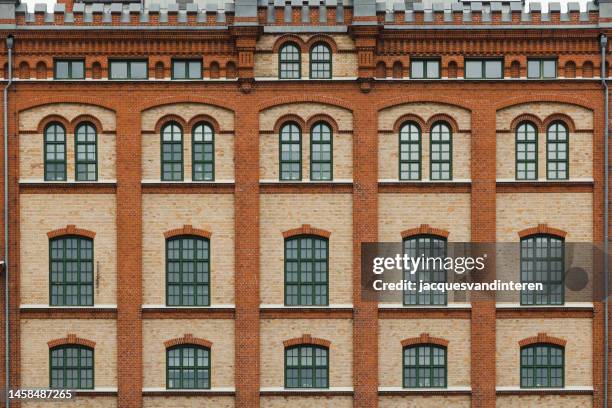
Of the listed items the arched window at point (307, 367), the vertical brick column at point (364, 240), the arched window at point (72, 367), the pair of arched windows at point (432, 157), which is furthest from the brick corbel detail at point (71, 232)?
the pair of arched windows at point (432, 157)

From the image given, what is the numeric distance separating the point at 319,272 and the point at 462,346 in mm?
5189

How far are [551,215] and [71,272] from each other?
15.7 metres

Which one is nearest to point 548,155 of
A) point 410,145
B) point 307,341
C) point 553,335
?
point 410,145

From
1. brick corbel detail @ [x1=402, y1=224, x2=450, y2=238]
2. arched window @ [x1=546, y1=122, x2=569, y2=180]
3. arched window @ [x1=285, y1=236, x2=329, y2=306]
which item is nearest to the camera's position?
brick corbel detail @ [x1=402, y1=224, x2=450, y2=238]

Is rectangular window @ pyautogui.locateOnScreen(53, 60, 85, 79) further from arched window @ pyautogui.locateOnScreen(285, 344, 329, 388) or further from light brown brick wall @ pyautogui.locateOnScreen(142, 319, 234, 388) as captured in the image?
arched window @ pyautogui.locateOnScreen(285, 344, 329, 388)

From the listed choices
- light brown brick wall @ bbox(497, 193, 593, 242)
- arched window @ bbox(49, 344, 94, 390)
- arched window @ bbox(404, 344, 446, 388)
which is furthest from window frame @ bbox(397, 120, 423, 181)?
arched window @ bbox(49, 344, 94, 390)

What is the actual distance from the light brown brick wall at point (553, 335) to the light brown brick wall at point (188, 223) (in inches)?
352

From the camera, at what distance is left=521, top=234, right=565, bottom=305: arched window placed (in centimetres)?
2206

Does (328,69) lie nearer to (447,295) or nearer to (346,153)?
(346,153)

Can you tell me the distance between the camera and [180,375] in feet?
72.2

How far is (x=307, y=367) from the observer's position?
22016 millimetres

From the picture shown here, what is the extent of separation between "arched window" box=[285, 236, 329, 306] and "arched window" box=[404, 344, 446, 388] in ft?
10.9

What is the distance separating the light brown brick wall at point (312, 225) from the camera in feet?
72.1

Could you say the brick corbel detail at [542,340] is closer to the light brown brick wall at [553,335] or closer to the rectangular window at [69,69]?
the light brown brick wall at [553,335]
